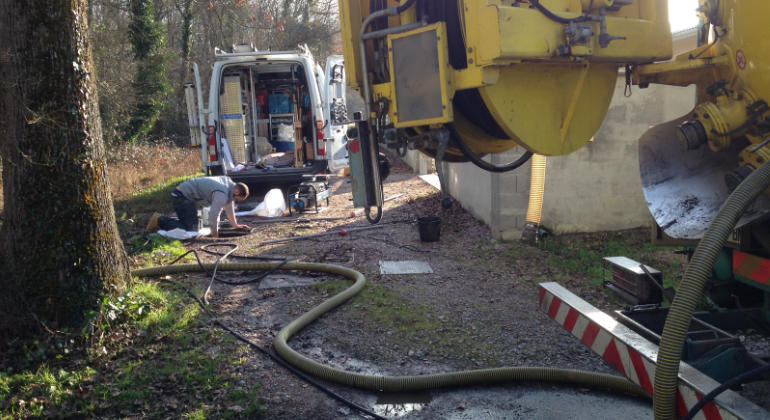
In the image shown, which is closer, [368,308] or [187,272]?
[368,308]

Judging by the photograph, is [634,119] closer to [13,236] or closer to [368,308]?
[368,308]

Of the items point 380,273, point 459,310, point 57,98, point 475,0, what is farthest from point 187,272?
point 475,0

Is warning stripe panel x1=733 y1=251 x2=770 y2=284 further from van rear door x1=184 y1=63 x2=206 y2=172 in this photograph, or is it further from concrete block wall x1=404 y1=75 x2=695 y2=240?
van rear door x1=184 y1=63 x2=206 y2=172

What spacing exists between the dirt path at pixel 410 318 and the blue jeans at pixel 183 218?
1.46ft

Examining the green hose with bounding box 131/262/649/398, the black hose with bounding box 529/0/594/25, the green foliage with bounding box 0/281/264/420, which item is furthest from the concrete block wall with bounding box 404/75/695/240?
the black hose with bounding box 529/0/594/25

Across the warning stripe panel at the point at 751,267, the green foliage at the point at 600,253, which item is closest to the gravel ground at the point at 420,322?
the green foliage at the point at 600,253

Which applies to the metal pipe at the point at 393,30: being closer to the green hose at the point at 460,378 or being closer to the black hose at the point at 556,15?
the black hose at the point at 556,15

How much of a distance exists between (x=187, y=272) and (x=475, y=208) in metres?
4.25

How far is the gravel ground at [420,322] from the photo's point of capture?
139 inches

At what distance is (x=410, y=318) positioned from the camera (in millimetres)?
4934

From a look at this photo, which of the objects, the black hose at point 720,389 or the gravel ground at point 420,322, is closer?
the black hose at point 720,389

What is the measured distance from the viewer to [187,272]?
6227 millimetres

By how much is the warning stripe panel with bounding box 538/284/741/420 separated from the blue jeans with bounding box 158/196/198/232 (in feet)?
20.1

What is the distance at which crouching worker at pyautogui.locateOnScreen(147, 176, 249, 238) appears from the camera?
7.97 metres
